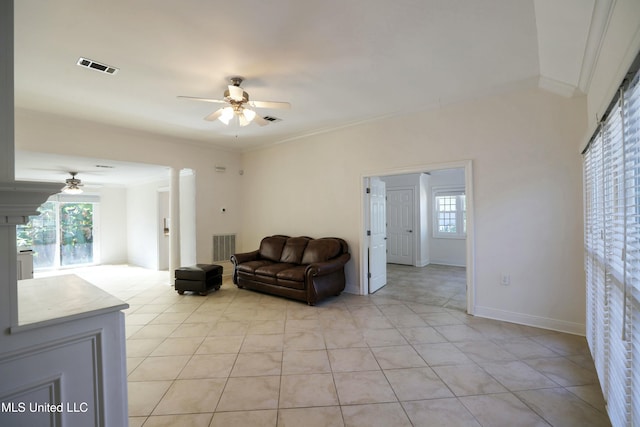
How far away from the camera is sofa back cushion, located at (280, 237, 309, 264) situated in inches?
192

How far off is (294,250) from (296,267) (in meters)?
0.53

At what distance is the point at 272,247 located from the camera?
5.25m

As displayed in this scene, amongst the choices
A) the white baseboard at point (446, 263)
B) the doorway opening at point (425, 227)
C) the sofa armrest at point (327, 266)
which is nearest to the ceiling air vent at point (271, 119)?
the sofa armrest at point (327, 266)

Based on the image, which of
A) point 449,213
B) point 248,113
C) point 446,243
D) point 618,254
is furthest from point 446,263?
point 248,113

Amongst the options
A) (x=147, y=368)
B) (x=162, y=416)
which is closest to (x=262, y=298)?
(x=147, y=368)

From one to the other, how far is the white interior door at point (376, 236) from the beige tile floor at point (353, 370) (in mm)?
903

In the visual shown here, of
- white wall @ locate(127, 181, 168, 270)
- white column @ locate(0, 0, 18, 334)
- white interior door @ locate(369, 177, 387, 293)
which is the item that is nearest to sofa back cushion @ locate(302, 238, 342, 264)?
white interior door @ locate(369, 177, 387, 293)

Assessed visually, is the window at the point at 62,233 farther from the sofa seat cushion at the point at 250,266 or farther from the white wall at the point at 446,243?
the white wall at the point at 446,243

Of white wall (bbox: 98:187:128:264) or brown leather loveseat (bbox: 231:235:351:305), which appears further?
white wall (bbox: 98:187:128:264)

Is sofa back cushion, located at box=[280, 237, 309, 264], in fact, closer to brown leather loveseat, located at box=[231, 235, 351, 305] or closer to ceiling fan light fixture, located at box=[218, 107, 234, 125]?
brown leather loveseat, located at box=[231, 235, 351, 305]

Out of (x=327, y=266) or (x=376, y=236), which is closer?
(x=327, y=266)

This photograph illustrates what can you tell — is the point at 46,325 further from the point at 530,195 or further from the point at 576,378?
the point at 530,195

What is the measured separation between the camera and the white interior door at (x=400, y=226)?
285 inches

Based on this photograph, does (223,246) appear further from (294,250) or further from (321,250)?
(321,250)
